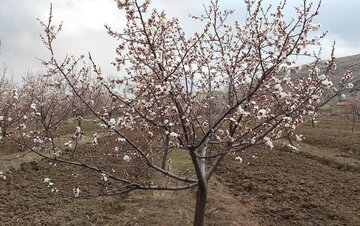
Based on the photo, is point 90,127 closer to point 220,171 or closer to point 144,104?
point 220,171

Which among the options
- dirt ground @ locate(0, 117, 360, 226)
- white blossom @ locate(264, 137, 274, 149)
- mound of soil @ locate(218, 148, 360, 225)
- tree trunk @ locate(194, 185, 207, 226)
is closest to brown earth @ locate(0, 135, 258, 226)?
dirt ground @ locate(0, 117, 360, 226)

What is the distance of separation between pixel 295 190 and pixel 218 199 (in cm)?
284

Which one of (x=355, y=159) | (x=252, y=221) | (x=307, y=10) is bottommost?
(x=252, y=221)

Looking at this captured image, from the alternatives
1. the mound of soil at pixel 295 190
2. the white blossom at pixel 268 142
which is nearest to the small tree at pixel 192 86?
the white blossom at pixel 268 142

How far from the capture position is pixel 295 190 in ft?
40.8

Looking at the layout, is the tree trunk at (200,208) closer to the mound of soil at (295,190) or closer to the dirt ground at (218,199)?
the dirt ground at (218,199)

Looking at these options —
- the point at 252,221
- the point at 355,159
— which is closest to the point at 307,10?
the point at 252,221

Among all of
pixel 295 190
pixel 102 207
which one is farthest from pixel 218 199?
pixel 102 207

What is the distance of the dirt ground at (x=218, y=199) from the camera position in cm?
991

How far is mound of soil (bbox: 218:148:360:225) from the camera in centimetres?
1053

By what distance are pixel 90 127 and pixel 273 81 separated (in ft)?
75.9

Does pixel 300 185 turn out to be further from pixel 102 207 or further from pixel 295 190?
pixel 102 207

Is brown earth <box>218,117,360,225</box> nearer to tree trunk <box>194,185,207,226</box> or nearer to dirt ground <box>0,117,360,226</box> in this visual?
dirt ground <box>0,117,360,226</box>

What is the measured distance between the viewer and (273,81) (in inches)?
256
